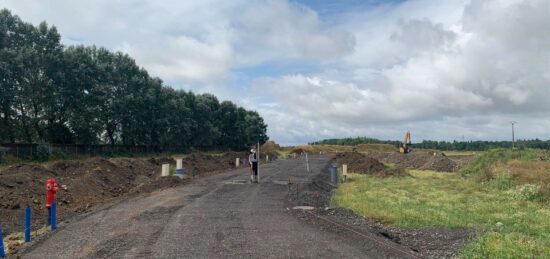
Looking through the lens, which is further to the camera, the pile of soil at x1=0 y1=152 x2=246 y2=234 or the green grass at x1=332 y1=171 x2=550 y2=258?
the pile of soil at x1=0 y1=152 x2=246 y2=234

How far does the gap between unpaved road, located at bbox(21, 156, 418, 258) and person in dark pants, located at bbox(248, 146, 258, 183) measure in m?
9.11

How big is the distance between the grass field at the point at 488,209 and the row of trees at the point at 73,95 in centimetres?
3562

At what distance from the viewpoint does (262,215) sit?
15.7 metres

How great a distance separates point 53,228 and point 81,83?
144 feet

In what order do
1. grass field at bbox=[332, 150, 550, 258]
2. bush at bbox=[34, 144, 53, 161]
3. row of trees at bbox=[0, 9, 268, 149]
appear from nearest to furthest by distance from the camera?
grass field at bbox=[332, 150, 550, 258] < bush at bbox=[34, 144, 53, 161] < row of trees at bbox=[0, 9, 268, 149]

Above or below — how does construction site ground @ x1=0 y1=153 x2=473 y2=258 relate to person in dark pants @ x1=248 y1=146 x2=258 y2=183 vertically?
Answer: below

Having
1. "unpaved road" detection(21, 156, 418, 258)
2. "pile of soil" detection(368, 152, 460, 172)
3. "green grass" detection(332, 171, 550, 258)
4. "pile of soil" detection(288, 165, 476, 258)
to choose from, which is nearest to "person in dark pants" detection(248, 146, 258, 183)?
"green grass" detection(332, 171, 550, 258)

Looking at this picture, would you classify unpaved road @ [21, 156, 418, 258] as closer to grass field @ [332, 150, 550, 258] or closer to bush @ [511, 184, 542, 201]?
grass field @ [332, 150, 550, 258]

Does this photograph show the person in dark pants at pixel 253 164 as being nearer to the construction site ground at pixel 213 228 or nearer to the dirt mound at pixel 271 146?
the construction site ground at pixel 213 228

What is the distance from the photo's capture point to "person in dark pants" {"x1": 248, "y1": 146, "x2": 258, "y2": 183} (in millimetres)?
27616

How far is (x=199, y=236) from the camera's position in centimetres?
1221

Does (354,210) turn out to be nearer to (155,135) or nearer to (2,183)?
(2,183)

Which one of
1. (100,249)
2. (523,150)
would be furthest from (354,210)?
(523,150)

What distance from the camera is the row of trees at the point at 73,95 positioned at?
48000mm
